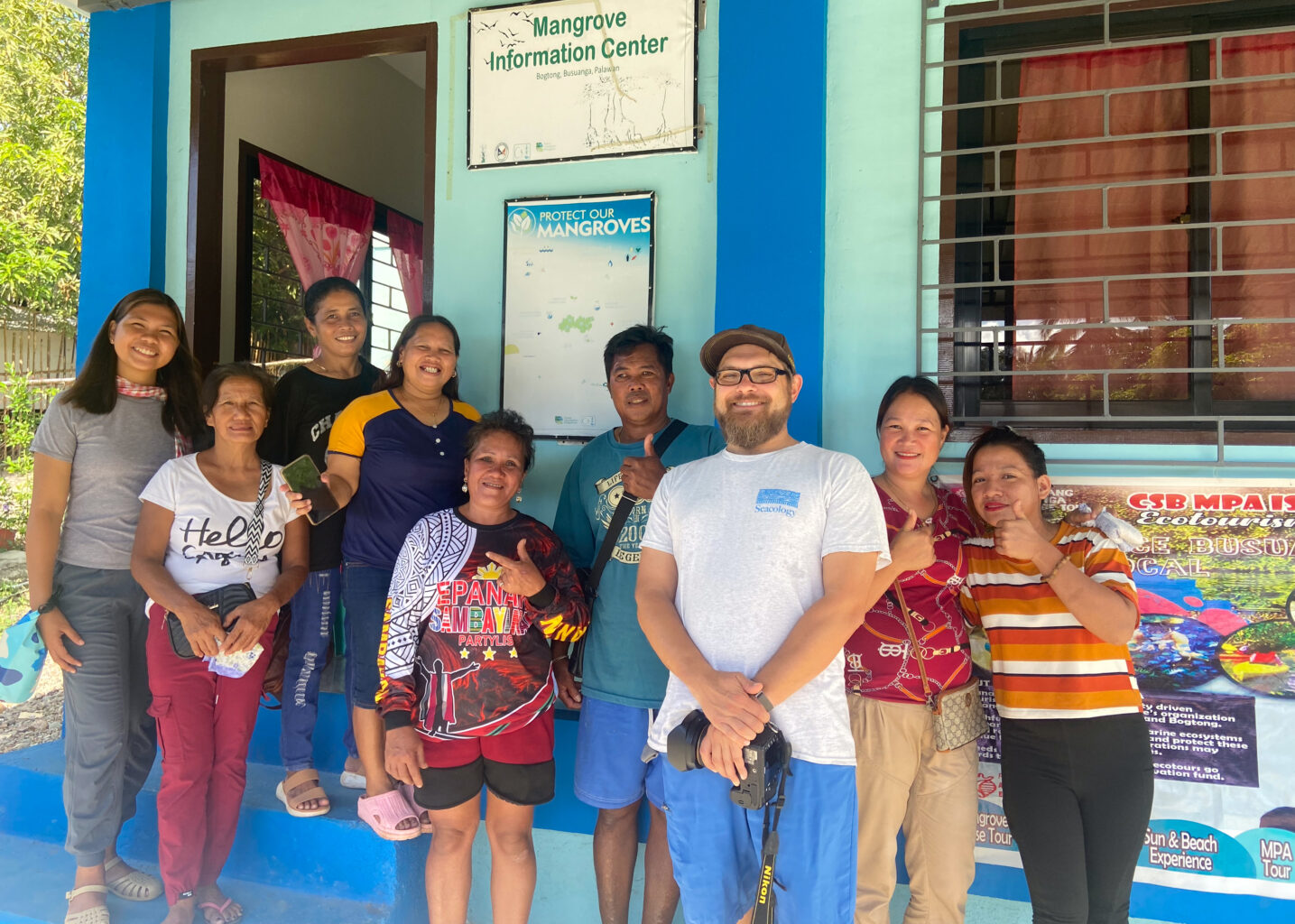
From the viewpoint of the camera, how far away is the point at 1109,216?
9.37ft

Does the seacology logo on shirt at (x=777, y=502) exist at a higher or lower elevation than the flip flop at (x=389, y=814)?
higher

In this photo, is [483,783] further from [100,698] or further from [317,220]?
[317,220]

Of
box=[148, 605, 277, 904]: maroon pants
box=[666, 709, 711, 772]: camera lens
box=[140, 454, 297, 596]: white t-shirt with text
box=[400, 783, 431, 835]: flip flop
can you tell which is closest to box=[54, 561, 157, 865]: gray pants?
box=[148, 605, 277, 904]: maroon pants

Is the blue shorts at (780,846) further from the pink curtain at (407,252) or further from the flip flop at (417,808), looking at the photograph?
the pink curtain at (407,252)

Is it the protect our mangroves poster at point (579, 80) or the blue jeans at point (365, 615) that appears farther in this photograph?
the protect our mangroves poster at point (579, 80)

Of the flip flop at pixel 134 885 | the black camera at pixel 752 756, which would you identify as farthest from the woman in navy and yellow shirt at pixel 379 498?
the black camera at pixel 752 756

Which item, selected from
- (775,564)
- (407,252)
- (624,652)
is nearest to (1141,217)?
(775,564)

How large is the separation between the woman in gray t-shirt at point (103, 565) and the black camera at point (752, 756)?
6.69ft

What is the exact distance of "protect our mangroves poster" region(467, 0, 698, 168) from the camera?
3086 mm

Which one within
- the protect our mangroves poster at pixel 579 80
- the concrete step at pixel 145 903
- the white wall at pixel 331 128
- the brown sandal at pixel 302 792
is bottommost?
the concrete step at pixel 145 903

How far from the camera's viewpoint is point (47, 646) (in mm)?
2773

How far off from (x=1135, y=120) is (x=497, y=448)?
2.43 m

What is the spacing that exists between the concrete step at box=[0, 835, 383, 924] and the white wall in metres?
2.34

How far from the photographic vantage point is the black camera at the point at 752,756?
1824 millimetres
